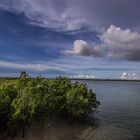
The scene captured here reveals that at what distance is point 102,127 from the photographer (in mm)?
65688

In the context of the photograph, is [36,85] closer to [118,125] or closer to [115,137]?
[115,137]

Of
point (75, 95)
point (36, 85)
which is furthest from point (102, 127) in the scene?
point (36, 85)

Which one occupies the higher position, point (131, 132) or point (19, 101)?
point (19, 101)

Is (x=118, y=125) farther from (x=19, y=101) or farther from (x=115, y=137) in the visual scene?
(x=19, y=101)

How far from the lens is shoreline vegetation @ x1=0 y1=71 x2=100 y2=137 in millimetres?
53500

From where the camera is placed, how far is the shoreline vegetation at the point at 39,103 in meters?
53.5

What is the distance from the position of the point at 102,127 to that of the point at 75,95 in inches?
452

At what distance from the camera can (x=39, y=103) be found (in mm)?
54719

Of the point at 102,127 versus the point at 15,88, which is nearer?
the point at 15,88

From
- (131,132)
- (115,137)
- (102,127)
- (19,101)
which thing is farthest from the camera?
(102,127)

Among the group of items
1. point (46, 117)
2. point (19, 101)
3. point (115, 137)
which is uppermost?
point (19, 101)

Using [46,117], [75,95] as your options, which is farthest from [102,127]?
[46,117]

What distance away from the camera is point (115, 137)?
57.4 metres

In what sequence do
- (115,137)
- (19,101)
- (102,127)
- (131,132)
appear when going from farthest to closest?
(102,127) → (131,132) → (115,137) → (19,101)
